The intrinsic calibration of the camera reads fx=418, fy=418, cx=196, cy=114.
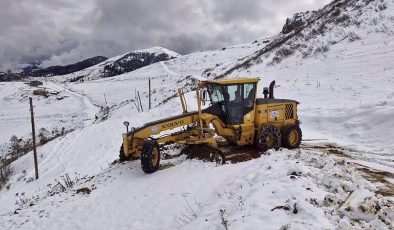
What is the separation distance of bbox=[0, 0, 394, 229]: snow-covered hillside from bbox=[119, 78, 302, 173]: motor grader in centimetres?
71

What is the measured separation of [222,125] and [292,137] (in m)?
3.00

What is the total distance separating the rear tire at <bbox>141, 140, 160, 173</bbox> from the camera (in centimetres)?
1274

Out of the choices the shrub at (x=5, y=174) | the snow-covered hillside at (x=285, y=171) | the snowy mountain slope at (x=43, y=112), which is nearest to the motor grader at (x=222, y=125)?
the snow-covered hillside at (x=285, y=171)

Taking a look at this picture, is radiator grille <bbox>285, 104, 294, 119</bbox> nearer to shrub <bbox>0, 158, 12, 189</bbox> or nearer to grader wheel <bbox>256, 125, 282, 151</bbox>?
grader wheel <bbox>256, 125, 282, 151</bbox>

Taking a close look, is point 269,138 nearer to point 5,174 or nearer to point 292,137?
point 292,137

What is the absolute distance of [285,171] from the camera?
993 centimetres

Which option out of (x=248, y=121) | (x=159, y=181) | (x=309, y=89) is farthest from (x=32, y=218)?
(x=309, y=89)

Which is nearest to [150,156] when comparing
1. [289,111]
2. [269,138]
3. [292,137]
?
[269,138]

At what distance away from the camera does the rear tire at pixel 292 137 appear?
15482 mm

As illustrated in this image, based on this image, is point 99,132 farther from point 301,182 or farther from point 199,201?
point 301,182

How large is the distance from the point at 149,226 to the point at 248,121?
6.33 m

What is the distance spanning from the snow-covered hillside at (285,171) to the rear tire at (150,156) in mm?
321

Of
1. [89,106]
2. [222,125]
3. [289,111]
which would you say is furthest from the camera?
[89,106]

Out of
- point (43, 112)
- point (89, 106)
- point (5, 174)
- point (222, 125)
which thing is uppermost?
point (222, 125)
